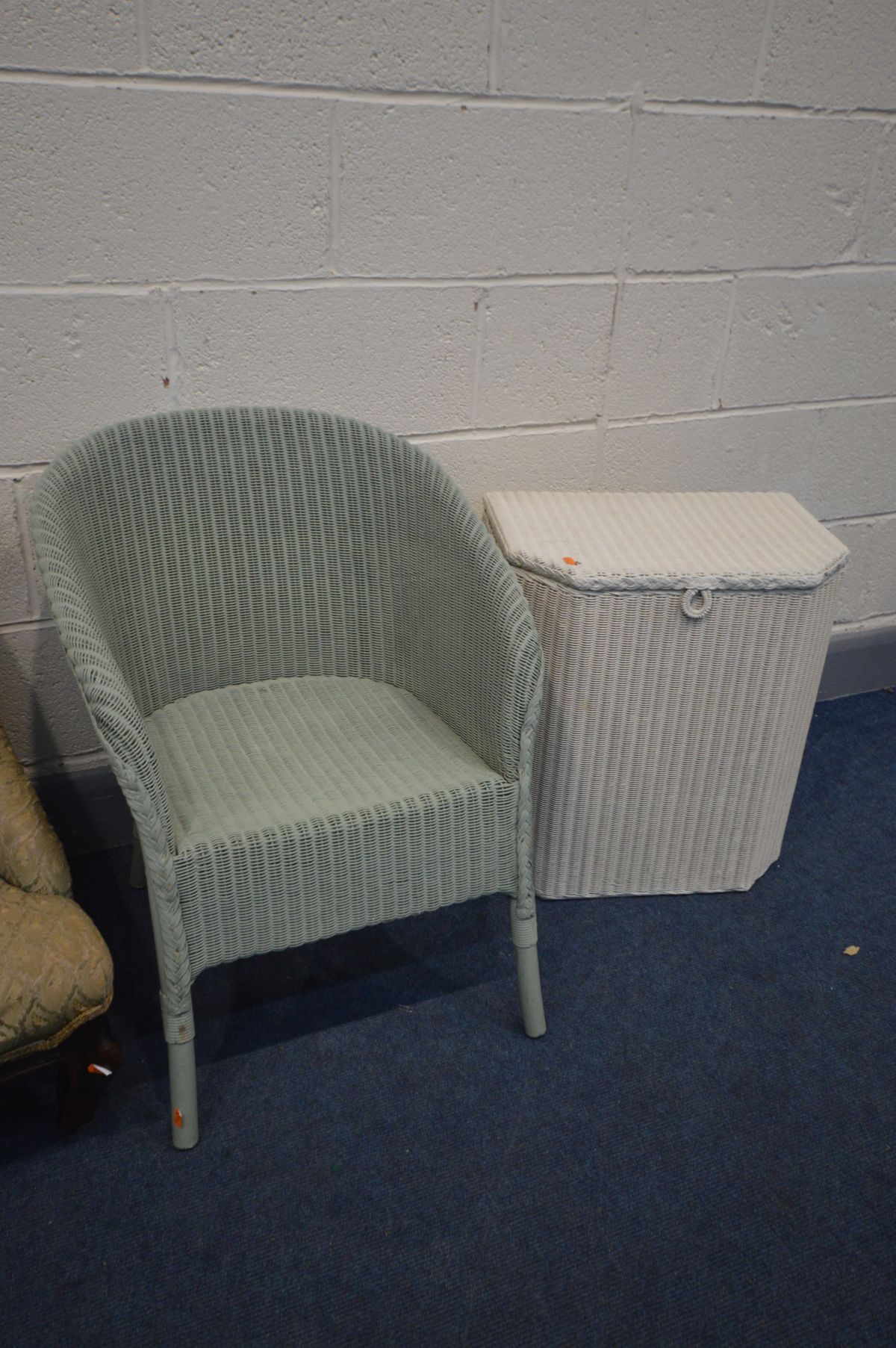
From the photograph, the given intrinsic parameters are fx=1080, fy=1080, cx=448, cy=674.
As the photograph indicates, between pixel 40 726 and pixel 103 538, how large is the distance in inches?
19.5

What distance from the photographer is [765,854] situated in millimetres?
1857

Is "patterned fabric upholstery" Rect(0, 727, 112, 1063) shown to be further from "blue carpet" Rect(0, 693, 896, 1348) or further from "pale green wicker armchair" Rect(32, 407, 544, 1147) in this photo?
"blue carpet" Rect(0, 693, 896, 1348)

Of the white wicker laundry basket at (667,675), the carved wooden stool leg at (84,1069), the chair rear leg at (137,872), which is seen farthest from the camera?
the chair rear leg at (137,872)

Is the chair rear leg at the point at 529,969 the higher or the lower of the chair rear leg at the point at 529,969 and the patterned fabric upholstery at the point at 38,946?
the lower

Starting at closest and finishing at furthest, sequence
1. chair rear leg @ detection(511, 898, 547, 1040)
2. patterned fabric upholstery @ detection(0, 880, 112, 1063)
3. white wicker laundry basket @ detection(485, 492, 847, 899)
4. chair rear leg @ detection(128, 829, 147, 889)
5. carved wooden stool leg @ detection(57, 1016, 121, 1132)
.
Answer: patterned fabric upholstery @ detection(0, 880, 112, 1063)
carved wooden stool leg @ detection(57, 1016, 121, 1132)
chair rear leg @ detection(511, 898, 547, 1040)
white wicker laundry basket @ detection(485, 492, 847, 899)
chair rear leg @ detection(128, 829, 147, 889)

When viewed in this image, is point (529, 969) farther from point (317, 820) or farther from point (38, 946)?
point (38, 946)

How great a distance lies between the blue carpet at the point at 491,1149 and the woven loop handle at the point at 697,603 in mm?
538

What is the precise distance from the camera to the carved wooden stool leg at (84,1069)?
132 centimetres

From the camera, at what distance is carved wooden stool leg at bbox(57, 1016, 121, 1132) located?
4.32ft


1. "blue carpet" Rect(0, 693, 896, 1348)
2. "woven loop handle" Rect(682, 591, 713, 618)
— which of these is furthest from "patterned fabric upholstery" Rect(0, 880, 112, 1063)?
"woven loop handle" Rect(682, 591, 713, 618)

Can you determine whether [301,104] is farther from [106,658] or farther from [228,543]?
[106,658]

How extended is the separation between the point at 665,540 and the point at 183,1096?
41.0 inches

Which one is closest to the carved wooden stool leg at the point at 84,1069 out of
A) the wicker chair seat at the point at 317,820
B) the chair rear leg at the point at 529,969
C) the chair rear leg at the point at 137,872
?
the wicker chair seat at the point at 317,820

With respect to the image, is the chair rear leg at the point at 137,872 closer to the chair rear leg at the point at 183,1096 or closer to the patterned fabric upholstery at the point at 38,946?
the patterned fabric upholstery at the point at 38,946
